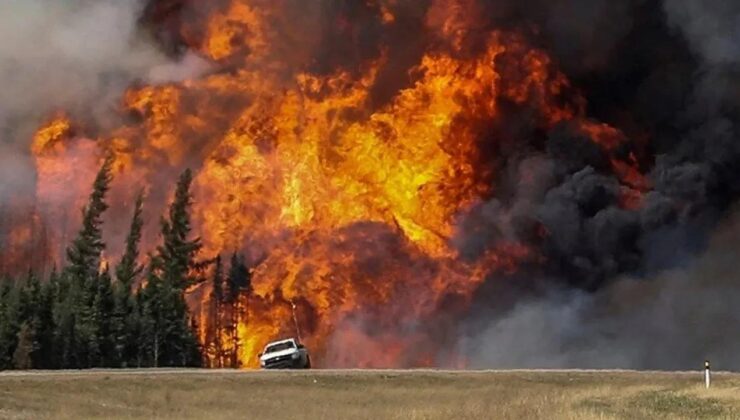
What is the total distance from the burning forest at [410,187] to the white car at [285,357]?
22.6m

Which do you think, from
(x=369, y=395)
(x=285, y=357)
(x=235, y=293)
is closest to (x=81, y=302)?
(x=235, y=293)

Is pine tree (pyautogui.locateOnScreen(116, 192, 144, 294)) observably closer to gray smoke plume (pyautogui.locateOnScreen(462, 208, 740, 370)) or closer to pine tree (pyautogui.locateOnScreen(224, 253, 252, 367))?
pine tree (pyautogui.locateOnScreen(224, 253, 252, 367))

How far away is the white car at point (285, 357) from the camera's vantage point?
2307 inches

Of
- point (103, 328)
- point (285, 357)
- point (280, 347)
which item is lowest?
point (285, 357)

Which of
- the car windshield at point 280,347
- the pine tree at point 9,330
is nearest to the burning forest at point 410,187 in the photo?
the pine tree at point 9,330

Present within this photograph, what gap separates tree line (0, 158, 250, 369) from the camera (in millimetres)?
75250

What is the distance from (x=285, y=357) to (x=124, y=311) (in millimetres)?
25811

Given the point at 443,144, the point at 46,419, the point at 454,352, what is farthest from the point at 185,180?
the point at 46,419

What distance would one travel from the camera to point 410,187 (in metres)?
89.2

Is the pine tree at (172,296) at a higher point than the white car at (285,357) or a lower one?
higher

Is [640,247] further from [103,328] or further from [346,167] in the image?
[103,328]

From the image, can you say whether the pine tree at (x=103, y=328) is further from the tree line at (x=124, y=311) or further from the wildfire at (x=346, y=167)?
the wildfire at (x=346, y=167)

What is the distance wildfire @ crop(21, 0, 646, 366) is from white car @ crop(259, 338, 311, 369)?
2184 cm

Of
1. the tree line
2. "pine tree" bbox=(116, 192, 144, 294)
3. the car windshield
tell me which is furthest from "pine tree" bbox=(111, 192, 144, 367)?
the car windshield
